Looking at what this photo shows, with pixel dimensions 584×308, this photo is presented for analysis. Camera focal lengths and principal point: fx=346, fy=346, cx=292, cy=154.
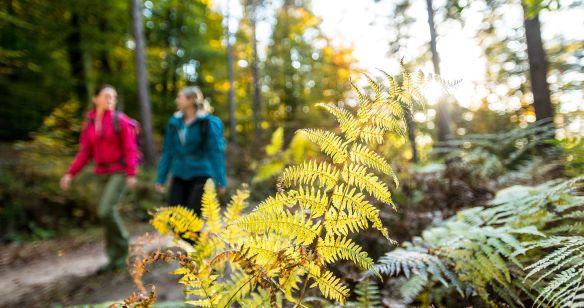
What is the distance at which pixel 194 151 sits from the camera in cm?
383

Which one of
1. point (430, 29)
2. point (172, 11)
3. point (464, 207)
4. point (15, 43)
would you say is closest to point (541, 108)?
point (430, 29)

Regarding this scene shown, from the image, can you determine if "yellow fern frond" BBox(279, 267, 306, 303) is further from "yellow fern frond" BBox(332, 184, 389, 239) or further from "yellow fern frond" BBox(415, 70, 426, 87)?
"yellow fern frond" BBox(415, 70, 426, 87)

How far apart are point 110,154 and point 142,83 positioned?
7.93 metres

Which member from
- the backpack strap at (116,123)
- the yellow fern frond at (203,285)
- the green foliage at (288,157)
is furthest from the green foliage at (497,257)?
the green foliage at (288,157)

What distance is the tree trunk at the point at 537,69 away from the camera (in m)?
7.46

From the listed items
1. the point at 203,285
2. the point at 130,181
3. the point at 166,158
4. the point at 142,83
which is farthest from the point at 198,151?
the point at 142,83

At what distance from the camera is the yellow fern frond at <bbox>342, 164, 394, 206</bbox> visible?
1444 millimetres

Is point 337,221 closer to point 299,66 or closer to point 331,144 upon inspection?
point 331,144

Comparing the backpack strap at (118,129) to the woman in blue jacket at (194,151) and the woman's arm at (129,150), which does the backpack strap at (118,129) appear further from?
the woman in blue jacket at (194,151)

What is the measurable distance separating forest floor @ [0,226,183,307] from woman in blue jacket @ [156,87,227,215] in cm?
60

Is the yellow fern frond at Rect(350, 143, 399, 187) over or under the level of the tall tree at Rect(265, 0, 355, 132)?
under

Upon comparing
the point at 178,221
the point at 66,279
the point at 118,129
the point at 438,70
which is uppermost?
the point at 438,70

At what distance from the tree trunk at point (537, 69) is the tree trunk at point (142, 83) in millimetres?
10660

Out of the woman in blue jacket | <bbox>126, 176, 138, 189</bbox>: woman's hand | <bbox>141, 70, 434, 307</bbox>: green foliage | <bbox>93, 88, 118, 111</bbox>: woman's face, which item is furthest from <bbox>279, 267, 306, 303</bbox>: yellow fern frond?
<bbox>93, 88, 118, 111</bbox>: woman's face
